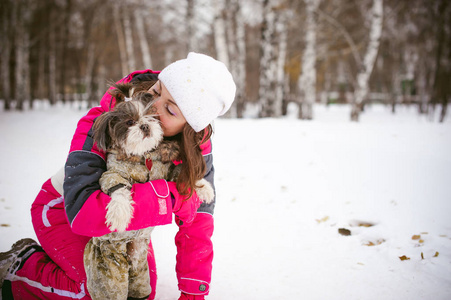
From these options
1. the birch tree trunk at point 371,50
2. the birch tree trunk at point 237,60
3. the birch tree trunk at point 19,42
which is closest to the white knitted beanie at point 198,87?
the birch tree trunk at point 237,60

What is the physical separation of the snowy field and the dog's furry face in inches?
49.7

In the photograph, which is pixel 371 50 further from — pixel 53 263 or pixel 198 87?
pixel 53 263

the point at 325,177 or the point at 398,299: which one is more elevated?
the point at 325,177

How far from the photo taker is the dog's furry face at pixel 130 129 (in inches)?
51.8

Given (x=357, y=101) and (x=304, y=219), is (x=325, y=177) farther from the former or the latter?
(x=357, y=101)

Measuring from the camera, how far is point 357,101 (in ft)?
31.8

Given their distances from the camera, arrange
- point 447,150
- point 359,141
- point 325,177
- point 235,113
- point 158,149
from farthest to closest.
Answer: point 235,113, point 359,141, point 447,150, point 325,177, point 158,149

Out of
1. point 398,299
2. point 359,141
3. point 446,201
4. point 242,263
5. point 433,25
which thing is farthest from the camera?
point 433,25

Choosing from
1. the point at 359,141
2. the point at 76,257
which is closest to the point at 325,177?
the point at 359,141

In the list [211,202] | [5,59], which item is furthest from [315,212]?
[5,59]

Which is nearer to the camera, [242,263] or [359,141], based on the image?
[242,263]

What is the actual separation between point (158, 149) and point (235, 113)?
35.2 ft

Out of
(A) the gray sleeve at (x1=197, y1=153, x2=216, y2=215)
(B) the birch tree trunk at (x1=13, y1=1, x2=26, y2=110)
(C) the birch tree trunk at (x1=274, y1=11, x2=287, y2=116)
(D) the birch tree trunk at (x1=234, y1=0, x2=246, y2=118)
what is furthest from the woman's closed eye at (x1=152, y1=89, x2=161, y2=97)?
(B) the birch tree trunk at (x1=13, y1=1, x2=26, y2=110)

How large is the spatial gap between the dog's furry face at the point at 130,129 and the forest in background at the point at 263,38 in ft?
26.9
